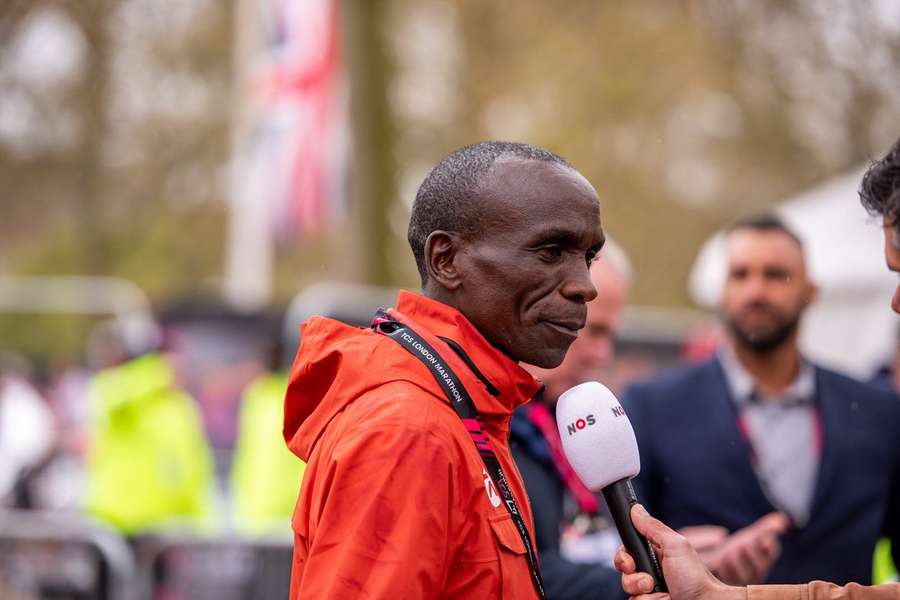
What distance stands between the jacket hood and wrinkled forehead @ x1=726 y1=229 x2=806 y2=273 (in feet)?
7.67

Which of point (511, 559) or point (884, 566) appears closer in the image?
point (511, 559)

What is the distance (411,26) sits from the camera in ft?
77.6

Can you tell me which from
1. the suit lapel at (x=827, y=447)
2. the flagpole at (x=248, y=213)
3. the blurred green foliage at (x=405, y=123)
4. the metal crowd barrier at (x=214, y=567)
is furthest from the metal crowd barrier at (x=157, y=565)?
the blurred green foliage at (x=405, y=123)

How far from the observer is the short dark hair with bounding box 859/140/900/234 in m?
2.92

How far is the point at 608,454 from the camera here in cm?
267

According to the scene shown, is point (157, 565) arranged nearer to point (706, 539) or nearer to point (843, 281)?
point (706, 539)

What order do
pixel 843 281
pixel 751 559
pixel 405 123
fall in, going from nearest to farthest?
pixel 751 559, pixel 843 281, pixel 405 123

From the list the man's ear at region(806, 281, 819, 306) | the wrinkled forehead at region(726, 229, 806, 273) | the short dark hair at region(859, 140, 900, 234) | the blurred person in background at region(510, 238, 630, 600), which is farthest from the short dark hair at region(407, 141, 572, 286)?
the man's ear at region(806, 281, 819, 306)

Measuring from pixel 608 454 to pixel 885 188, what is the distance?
0.96 m

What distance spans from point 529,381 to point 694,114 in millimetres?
22431

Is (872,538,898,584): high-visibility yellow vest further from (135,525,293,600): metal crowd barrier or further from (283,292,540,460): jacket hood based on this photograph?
(135,525,293,600): metal crowd barrier

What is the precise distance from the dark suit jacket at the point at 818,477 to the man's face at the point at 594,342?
0.73 ft

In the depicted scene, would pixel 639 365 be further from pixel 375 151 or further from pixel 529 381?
pixel 529 381

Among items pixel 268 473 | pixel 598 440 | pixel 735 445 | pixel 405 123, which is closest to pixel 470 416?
pixel 598 440
